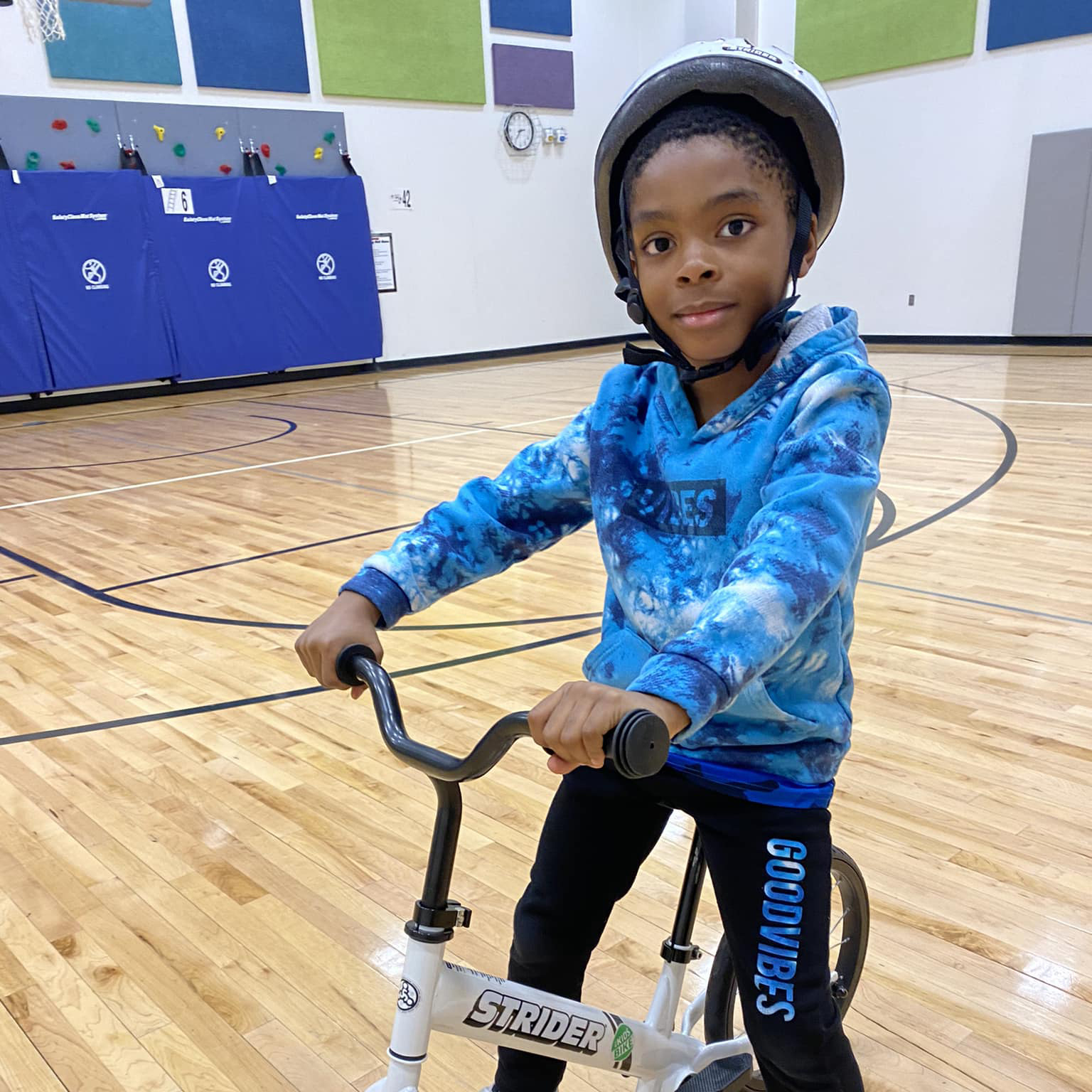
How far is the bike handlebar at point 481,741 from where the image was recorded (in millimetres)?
626

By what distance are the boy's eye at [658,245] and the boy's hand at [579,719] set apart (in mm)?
455

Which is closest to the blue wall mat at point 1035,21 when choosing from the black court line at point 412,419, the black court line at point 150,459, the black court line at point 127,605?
the black court line at point 412,419

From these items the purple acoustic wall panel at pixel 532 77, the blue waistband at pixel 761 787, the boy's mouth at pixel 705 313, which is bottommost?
the blue waistband at pixel 761 787

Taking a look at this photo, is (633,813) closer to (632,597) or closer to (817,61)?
(632,597)

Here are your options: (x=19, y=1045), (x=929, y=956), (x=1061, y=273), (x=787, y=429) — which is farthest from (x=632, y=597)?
(x=1061, y=273)

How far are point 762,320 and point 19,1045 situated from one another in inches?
54.5

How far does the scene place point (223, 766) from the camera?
7.37ft

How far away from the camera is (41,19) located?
8109 mm

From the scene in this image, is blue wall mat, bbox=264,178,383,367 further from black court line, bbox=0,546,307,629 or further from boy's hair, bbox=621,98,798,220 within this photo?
boy's hair, bbox=621,98,798,220

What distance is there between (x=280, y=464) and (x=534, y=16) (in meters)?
7.59

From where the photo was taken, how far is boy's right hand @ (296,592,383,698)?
872 mm

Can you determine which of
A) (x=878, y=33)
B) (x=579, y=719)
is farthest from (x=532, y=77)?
(x=579, y=719)

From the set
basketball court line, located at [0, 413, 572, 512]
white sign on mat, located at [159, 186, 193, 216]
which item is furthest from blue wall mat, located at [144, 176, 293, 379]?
basketball court line, located at [0, 413, 572, 512]

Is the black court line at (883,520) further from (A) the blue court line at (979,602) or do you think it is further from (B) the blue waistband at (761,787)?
(B) the blue waistband at (761,787)
